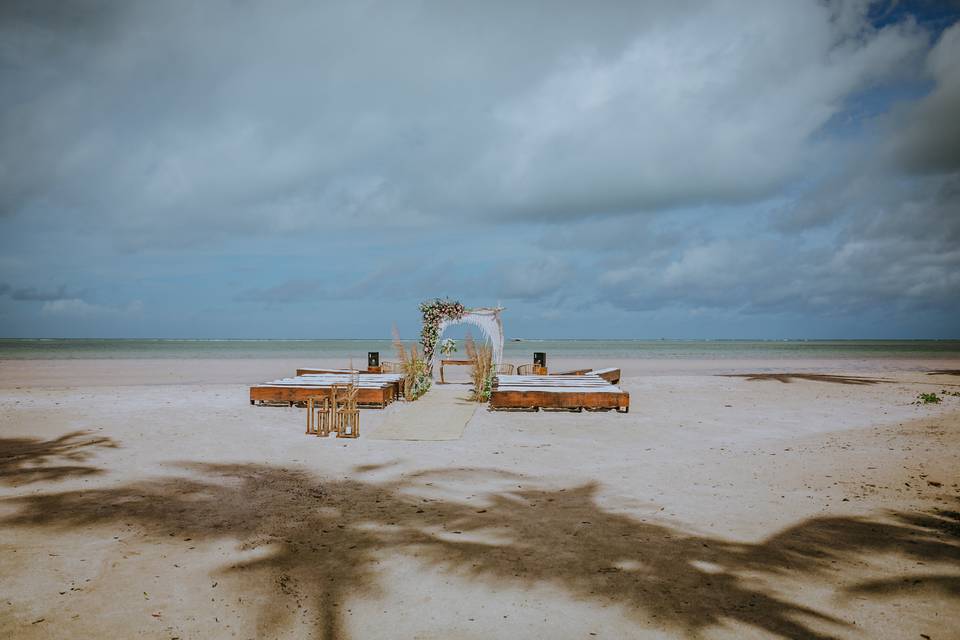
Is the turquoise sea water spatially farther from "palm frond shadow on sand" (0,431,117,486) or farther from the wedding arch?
→ "palm frond shadow on sand" (0,431,117,486)

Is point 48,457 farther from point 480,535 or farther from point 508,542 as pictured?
point 508,542

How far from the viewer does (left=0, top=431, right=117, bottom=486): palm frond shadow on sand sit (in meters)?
6.83

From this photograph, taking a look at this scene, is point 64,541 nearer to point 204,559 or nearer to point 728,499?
point 204,559

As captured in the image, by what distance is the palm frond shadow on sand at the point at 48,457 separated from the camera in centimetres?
683

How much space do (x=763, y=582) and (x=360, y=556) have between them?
119 inches

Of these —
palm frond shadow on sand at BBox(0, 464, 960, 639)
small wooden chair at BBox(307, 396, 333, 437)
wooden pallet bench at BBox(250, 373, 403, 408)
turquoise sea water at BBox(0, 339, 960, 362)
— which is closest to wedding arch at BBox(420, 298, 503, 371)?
wooden pallet bench at BBox(250, 373, 403, 408)

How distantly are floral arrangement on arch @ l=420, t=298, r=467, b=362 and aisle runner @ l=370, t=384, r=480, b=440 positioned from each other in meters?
1.77

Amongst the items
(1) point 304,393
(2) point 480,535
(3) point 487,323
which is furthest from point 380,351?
(2) point 480,535

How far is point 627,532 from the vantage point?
498 cm

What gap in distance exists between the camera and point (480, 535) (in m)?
4.92

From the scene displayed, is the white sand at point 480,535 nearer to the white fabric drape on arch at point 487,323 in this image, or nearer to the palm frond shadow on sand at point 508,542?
the palm frond shadow on sand at point 508,542

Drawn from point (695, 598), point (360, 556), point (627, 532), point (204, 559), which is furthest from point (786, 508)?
point (204, 559)

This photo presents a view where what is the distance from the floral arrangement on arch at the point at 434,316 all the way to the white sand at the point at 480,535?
7.84m

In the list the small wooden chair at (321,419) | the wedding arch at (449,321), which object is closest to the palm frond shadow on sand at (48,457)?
the small wooden chair at (321,419)
